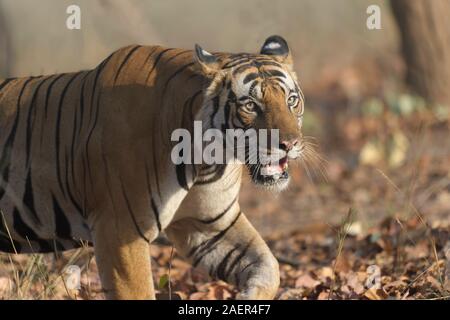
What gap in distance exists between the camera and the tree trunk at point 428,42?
12.4 metres

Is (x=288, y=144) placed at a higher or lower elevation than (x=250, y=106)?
lower

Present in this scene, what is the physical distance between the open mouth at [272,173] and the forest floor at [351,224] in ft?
1.80

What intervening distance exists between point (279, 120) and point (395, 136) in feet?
23.4

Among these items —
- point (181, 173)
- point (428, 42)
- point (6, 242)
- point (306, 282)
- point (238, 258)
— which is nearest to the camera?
point (181, 173)

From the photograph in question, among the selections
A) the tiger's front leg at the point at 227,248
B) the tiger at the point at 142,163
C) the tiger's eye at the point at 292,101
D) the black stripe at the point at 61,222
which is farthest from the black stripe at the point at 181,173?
the black stripe at the point at 61,222

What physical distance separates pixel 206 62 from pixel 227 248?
3.46 ft

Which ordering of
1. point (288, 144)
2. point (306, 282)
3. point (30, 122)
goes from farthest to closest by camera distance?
point (306, 282), point (30, 122), point (288, 144)

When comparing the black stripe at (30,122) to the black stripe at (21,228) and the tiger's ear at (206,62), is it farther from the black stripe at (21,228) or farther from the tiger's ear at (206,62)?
the tiger's ear at (206,62)

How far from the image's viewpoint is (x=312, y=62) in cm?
1909

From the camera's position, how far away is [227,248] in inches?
207

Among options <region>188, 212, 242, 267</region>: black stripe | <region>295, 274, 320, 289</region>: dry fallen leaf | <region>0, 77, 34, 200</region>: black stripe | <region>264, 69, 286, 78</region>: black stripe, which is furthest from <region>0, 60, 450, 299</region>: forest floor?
<region>264, 69, 286, 78</region>: black stripe

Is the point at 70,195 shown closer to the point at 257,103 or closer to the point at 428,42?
the point at 257,103

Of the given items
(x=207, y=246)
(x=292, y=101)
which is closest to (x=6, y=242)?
(x=207, y=246)

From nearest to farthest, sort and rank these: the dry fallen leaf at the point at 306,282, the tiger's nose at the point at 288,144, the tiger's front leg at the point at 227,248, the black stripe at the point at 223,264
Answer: the tiger's nose at the point at 288,144 < the tiger's front leg at the point at 227,248 < the black stripe at the point at 223,264 < the dry fallen leaf at the point at 306,282
